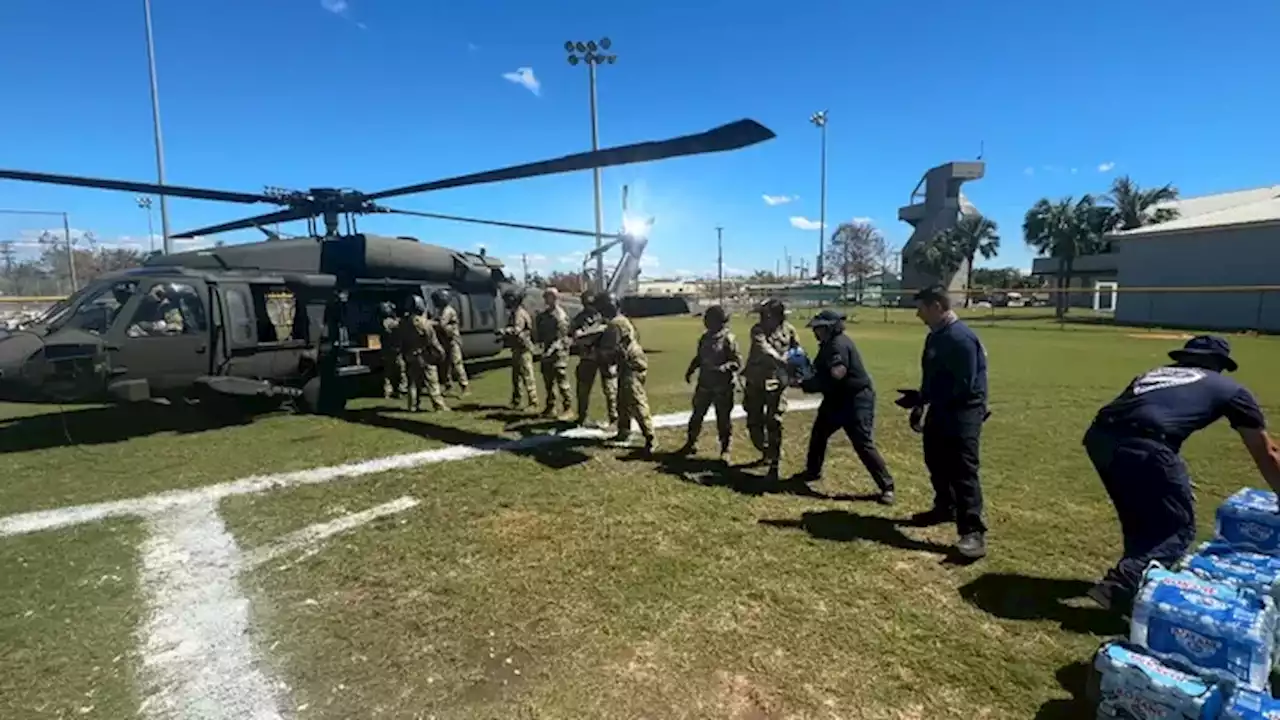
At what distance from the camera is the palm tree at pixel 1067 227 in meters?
41.7

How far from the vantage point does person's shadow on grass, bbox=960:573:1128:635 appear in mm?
3426

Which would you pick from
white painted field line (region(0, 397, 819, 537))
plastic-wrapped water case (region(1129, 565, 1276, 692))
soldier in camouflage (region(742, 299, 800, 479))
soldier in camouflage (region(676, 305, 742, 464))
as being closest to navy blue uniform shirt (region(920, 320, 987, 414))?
soldier in camouflage (region(742, 299, 800, 479))

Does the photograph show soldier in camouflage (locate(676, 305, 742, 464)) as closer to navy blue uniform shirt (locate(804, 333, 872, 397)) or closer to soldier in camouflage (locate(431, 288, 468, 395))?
navy blue uniform shirt (locate(804, 333, 872, 397))

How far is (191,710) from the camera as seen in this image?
9.56 ft

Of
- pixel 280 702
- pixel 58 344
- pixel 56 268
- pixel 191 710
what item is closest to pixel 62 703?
pixel 191 710

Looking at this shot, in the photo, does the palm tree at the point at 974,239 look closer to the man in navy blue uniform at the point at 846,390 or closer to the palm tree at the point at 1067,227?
the palm tree at the point at 1067,227

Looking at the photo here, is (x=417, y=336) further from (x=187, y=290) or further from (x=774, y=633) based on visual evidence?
(x=774, y=633)

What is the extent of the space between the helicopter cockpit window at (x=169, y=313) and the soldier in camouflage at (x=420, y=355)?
8.04 ft

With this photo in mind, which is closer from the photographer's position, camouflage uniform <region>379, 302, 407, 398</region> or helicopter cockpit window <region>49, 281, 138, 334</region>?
helicopter cockpit window <region>49, 281, 138, 334</region>

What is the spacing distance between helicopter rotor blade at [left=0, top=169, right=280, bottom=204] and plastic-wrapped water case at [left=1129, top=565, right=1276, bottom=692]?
8615mm

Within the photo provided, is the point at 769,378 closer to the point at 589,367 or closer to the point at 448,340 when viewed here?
the point at 589,367

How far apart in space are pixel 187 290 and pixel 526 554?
243 inches

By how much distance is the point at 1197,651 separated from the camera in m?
2.38

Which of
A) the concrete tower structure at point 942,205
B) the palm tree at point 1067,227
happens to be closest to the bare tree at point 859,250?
the concrete tower structure at point 942,205
